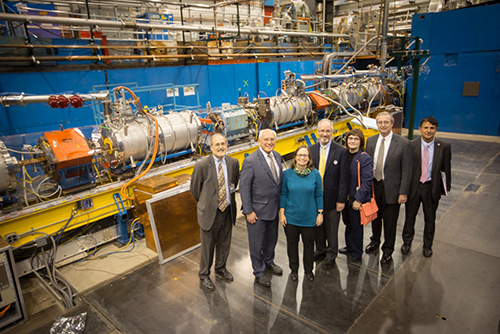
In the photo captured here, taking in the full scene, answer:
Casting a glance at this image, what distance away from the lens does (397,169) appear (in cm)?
373

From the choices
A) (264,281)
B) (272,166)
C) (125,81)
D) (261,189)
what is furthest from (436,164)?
(125,81)

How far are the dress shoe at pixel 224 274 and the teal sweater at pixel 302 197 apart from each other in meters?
1.01

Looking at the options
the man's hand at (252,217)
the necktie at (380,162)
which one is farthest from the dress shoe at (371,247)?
the man's hand at (252,217)

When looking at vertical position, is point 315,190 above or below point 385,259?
above

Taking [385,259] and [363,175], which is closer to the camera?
[363,175]

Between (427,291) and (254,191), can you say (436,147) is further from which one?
(254,191)

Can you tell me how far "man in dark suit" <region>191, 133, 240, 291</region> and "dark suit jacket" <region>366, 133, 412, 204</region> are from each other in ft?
5.63

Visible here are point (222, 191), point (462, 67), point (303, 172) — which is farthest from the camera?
point (462, 67)

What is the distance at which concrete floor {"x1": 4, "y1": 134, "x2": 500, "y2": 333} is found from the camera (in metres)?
3.14

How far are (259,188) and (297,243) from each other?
775 millimetres

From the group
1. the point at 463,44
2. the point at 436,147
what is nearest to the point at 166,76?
the point at 436,147

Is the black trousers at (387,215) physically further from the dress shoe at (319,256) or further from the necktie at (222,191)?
the necktie at (222,191)

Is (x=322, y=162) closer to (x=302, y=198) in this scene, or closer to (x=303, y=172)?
(x=303, y=172)

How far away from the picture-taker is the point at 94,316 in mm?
3381
